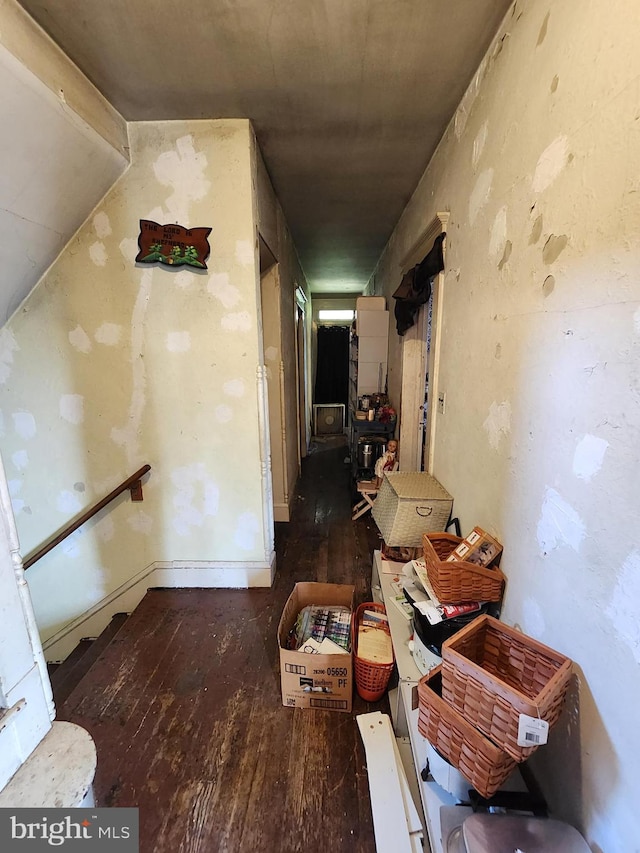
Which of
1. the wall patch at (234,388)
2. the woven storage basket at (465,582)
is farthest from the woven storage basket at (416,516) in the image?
the wall patch at (234,388)

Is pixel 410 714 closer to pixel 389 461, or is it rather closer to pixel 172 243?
pixel 389 461

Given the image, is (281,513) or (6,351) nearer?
(6,351)

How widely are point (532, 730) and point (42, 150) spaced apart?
2329mm

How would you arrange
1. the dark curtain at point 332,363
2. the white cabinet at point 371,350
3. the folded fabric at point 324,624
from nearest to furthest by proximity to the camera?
the folded fabric at point 324,624, the white cabinet at point 371,350, the dark curtain at point 332,363

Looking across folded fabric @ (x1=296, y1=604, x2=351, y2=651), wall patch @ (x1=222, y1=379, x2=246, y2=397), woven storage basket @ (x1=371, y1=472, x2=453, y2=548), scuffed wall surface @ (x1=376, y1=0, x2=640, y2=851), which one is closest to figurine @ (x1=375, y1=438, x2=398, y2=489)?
woven storage basket @ (x1=371, y1=472, x2=453, y2=548)

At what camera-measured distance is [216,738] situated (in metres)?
1.32

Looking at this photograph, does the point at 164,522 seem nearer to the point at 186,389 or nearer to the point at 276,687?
the point at 186,389

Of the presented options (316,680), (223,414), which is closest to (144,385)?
(223,414)

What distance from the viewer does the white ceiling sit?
115 centimetres

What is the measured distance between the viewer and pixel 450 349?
5.61 ft

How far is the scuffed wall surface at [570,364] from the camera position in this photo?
69 centimetres

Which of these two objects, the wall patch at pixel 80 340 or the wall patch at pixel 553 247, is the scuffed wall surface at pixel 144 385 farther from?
→ the wall patch at pixel 553 247

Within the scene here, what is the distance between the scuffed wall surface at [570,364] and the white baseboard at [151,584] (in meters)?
1.47

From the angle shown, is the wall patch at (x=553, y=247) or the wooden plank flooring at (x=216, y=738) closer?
the wall patch at (x=553, y=247)
